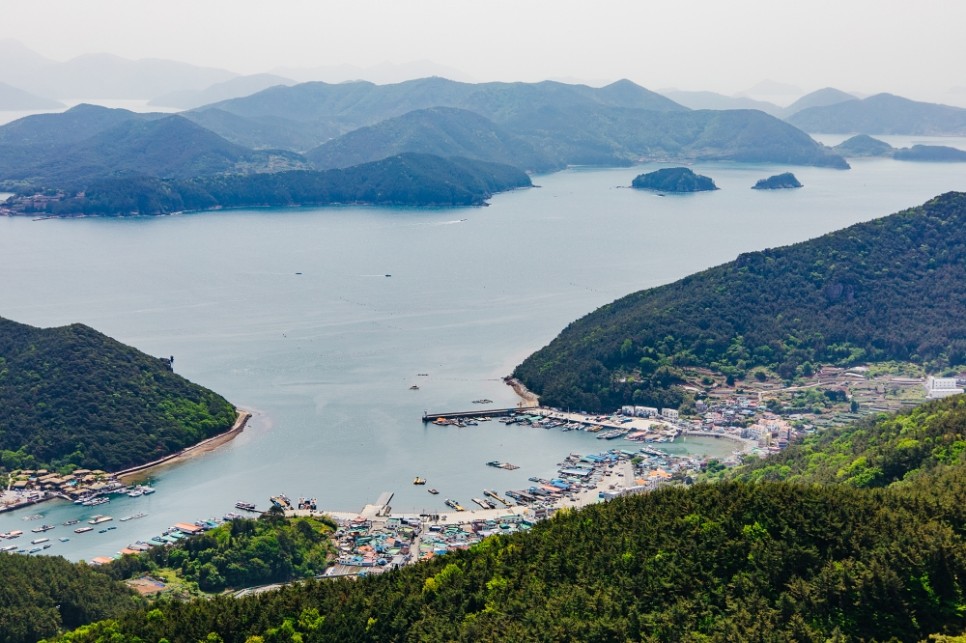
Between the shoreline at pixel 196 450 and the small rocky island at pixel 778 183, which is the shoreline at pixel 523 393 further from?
the small rocky island at pixel 778 183

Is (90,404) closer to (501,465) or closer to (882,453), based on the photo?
(501,465)

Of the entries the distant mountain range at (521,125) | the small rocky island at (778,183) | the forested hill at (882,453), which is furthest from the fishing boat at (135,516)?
the distant mountain range at (521,125)

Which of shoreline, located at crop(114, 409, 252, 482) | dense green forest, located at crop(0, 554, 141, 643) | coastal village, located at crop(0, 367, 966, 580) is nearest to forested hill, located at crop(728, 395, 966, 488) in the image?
coastal village, located at crop(0, 367, 966, 580)

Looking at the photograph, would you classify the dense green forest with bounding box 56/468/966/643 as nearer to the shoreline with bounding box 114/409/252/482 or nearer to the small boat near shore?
the small boat near shore

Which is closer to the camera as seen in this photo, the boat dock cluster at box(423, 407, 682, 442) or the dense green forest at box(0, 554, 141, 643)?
the dense green forest at box(0, 554, 141, 643)

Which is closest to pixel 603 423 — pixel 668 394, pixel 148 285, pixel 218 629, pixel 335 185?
pixel 668 394

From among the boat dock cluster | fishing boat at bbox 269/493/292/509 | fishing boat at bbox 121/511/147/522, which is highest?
the boat dock cluster
